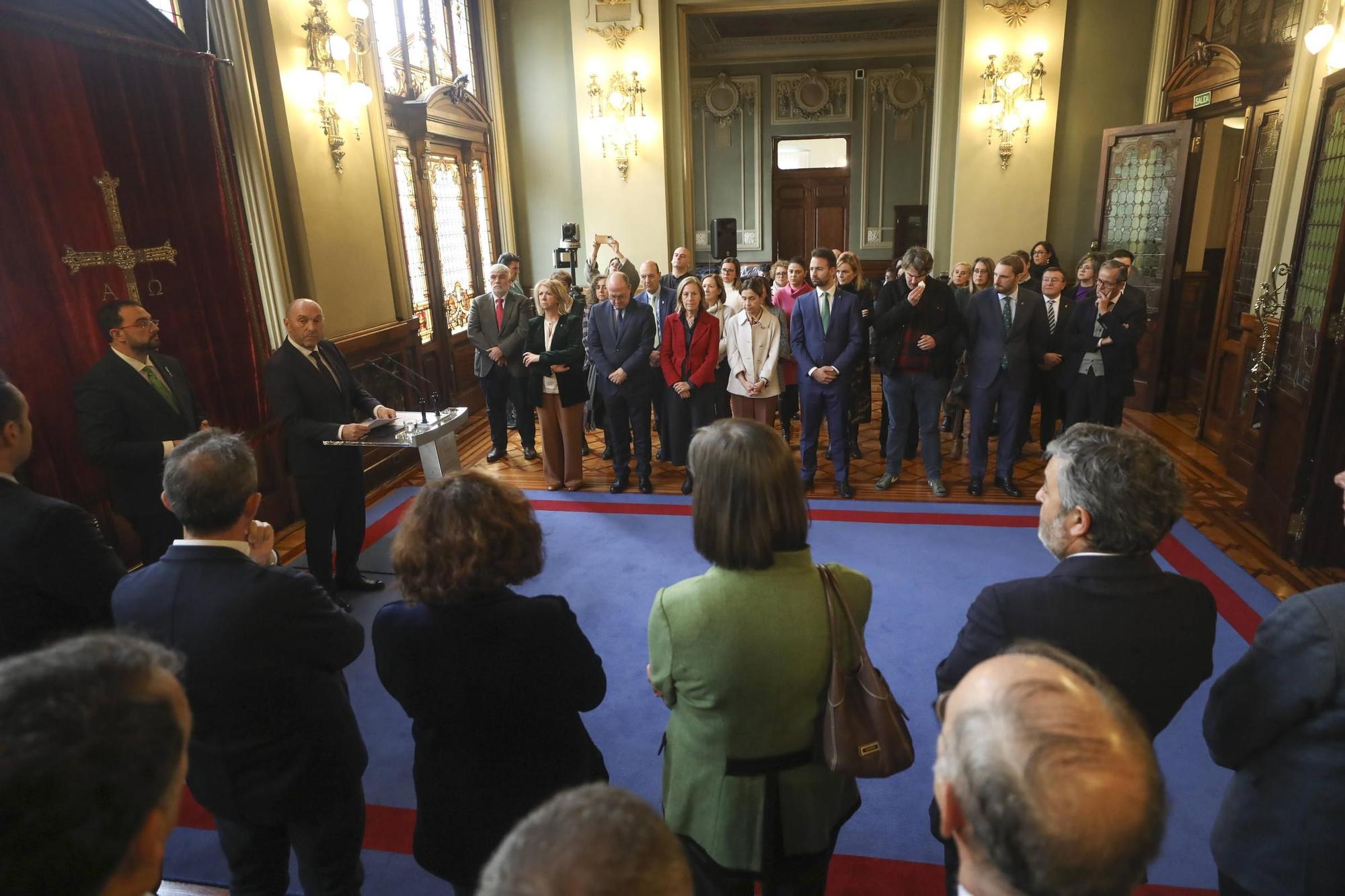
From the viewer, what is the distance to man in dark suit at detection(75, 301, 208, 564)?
9.94 ft

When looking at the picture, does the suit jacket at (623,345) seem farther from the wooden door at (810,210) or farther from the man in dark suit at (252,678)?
the wooden door at (810,210)

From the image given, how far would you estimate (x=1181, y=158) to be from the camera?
646 cm

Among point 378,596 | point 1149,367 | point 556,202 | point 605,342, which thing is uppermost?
point 556,202

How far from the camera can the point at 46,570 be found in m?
1.91

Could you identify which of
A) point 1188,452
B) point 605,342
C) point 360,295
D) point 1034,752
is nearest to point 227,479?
point 1034,752

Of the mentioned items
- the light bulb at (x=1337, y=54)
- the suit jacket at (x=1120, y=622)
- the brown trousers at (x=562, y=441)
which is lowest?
the brown trousers at (x=562, y=441)

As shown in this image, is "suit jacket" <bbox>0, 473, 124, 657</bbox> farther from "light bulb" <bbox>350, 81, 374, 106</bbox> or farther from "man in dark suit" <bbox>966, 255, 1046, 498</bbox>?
"man in dark suit" <bbox>966, 255, 1046, 498</bbox>

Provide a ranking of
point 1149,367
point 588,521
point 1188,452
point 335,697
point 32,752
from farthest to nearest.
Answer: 1. point 1149,367
2. point 1188,452
3. point 588,521
4. point 335,697
5. point 32,752

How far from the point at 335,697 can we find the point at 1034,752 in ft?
5.23

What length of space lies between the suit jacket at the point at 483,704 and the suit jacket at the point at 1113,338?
450cm

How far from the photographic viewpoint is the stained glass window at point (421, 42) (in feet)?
20.6

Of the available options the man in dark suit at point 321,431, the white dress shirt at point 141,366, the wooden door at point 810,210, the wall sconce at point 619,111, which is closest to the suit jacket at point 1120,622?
the man in dark suit at point 321,431

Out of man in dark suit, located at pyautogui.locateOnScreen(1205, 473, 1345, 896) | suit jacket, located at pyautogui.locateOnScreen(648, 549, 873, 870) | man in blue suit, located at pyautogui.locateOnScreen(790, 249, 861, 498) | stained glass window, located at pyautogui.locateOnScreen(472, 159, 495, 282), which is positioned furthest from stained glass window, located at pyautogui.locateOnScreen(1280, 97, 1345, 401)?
stained glass window, located at pyautogui.locateOnScreen(472, 159, 495, 282)

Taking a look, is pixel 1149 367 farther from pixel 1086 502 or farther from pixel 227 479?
pixel 227 479
